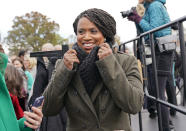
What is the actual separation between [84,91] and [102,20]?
499mm

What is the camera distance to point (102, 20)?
5.11 ft

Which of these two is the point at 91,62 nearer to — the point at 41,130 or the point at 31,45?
the point at 41,130

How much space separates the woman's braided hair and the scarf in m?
0.18

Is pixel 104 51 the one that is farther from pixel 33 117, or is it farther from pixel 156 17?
pixel 156 17

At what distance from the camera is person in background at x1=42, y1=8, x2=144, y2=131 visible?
1417 mm

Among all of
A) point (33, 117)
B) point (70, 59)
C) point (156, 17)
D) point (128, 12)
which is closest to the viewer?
point (33, 117)

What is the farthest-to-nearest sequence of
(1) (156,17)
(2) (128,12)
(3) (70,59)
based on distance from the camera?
(2) (128,12), (1) (156,17), (3) (70,59)

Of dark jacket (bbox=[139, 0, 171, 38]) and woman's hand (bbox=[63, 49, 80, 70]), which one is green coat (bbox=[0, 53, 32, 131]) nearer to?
woman's hand (bbox=[63, 49, 80, 70])

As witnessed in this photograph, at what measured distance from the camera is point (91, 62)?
1.46m

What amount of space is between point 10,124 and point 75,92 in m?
0.44

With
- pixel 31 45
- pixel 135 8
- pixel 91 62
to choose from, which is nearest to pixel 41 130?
pixel 91 62

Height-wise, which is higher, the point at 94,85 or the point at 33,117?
the point at 94,85

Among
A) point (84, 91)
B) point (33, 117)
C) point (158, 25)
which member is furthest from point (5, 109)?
point (158, 25)

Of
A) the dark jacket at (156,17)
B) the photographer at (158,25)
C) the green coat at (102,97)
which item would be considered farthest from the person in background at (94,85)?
the dark jacket at (156,17)
